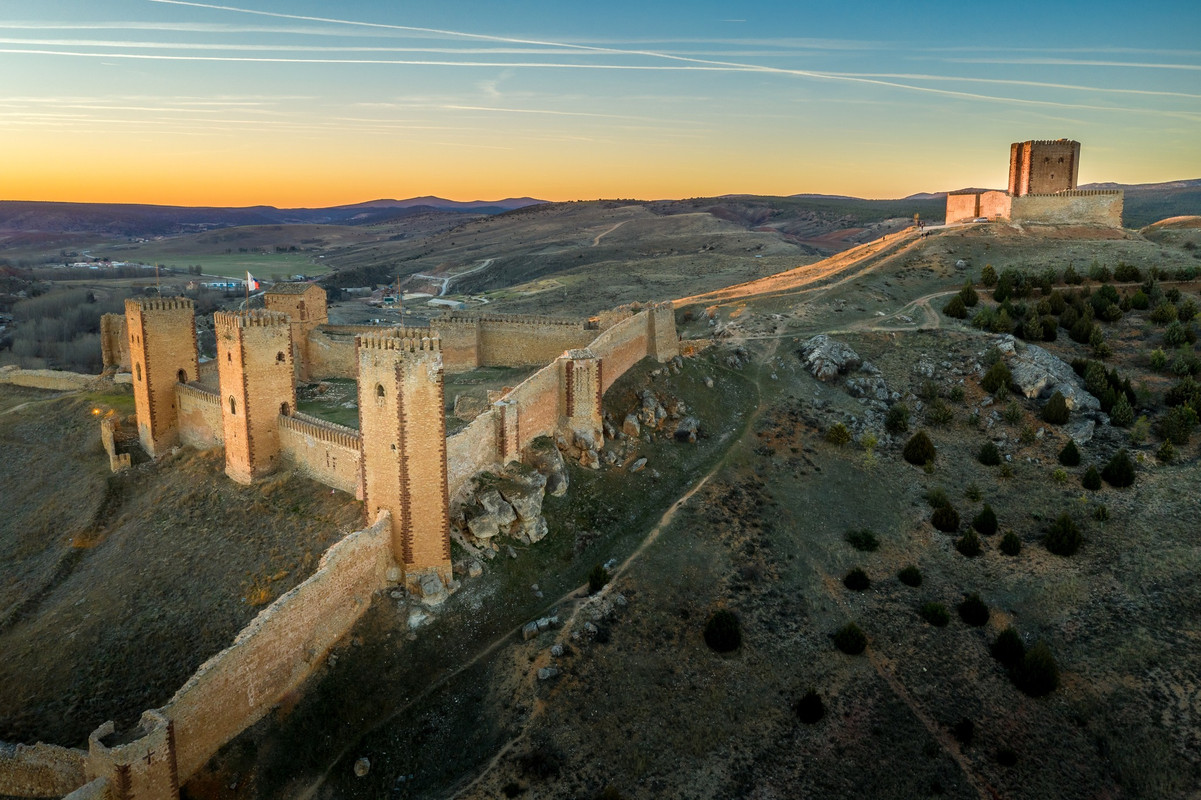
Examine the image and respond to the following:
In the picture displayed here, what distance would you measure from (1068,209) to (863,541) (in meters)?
43.1

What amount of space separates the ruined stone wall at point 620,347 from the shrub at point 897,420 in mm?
12890

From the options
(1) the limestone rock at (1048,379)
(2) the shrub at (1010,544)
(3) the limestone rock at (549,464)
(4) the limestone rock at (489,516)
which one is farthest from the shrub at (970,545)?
(4) the limestone rock at (489,516)

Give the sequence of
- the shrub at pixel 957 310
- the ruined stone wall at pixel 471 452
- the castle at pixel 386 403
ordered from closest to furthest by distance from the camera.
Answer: the castle at pixel 386 403 → the ruined stone wall at pixel 471 452 → the shrub at pixel 957 310

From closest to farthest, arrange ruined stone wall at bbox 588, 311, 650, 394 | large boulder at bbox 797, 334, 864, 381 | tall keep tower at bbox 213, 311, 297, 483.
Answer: tall keep tower at bbox 213, 311, 297, 483 < ruined stone wall at bbox 588, 311, 650, 394 < large boulder at bbox 797, 334, 864, 381

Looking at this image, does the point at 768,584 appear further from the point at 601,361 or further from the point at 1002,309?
the point at 1002,309

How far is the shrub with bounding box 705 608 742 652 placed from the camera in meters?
25.9

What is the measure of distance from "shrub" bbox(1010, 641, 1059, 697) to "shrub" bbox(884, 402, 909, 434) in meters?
15.6

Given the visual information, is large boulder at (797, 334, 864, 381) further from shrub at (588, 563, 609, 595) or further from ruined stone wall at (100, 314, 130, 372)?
ruined stone wall at (100, 314, 130, 372)

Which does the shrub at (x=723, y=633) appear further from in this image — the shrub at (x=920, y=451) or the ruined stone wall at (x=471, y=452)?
the shrub at (x=920, y=451)

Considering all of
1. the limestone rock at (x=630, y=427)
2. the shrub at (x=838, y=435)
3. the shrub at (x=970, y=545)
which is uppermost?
the limestone rock at (x=630, y=427)

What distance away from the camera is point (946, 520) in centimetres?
3362

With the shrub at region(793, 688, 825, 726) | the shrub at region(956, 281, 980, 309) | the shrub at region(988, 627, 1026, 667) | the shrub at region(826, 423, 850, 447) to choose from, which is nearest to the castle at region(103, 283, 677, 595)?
the shrub at region(826, 423, 850, 447)

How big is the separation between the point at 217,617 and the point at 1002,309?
4637cm

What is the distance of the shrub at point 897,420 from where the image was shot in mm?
40362
